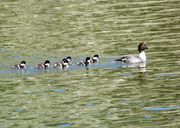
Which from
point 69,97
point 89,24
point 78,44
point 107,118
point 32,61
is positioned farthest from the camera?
point 89,24

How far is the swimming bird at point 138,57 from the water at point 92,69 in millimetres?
288

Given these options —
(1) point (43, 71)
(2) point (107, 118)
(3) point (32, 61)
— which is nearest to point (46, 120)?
Answer: (2) point (107, 118)

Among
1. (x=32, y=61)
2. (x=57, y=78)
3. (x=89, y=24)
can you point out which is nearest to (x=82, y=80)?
(x=57, y=78)

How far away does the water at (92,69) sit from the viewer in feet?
51.0

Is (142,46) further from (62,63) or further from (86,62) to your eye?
(62,63)

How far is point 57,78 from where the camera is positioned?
2033 cm

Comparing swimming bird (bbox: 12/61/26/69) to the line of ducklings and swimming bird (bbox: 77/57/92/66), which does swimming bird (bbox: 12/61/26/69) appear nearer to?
the line of ducklings

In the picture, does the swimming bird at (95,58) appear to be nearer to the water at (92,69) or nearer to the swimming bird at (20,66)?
the water at (92,69)

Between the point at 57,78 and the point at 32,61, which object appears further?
the point at 32,61

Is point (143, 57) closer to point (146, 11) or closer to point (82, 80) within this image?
point (82, 80)

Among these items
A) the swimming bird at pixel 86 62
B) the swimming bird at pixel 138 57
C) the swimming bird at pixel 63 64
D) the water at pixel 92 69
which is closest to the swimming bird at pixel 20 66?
the water at pixel 92 69

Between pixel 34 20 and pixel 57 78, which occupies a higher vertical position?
pixel 34 20

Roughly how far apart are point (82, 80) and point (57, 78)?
968 mm

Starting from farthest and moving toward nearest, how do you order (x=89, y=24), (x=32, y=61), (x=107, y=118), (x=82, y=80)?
(x=89, y=24), (x=32, y=61), (x=82, y=80), (x=107, y=118)
